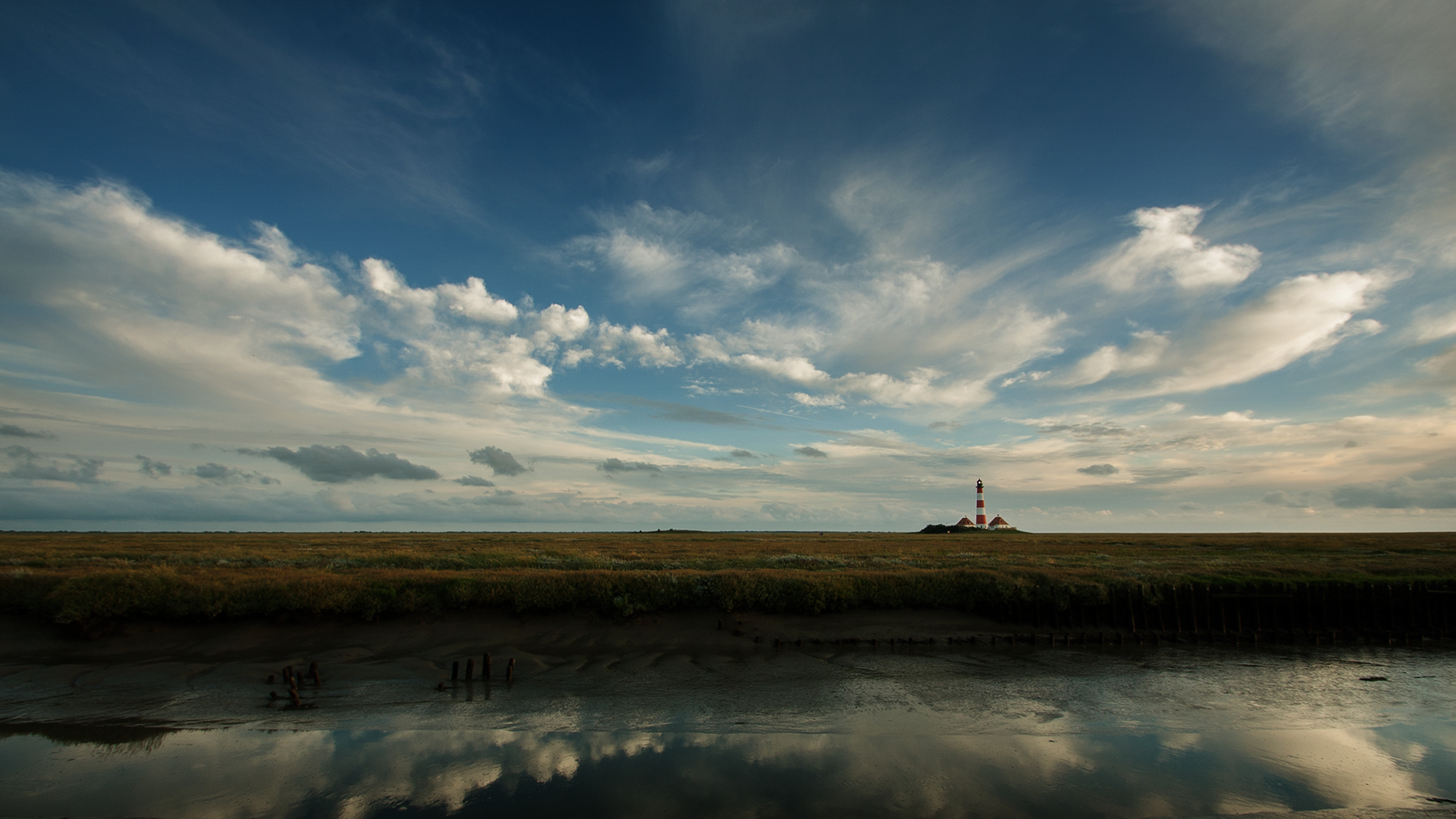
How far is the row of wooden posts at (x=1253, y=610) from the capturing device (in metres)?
26.6

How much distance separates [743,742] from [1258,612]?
88.0ft

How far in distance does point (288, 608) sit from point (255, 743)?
400 inches

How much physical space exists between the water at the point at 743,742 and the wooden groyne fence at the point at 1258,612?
510 cm

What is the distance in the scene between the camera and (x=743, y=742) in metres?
14.2

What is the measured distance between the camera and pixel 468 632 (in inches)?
899

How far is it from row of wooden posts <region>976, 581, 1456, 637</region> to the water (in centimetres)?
507

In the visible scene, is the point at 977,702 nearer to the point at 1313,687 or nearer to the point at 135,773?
the point at 1313,687

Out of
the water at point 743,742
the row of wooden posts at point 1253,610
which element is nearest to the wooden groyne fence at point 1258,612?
the row of wooden posts at point 1253,610

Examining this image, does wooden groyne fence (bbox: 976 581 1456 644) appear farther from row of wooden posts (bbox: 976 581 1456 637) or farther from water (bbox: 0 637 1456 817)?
water (bbox: 0 637 1456 817)

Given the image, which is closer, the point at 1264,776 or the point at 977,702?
the point at 1264,776

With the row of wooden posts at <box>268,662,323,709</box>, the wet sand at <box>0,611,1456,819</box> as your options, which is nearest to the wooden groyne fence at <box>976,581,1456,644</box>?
the wet sand at <box>0,611,1456,819</box>

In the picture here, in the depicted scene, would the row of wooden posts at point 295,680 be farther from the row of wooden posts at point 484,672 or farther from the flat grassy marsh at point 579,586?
the flat grassy marsh at point 579,586

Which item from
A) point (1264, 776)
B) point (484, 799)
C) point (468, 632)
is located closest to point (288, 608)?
point (468, 632)

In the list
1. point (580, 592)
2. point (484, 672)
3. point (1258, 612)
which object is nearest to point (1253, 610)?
point (1258, 612)
